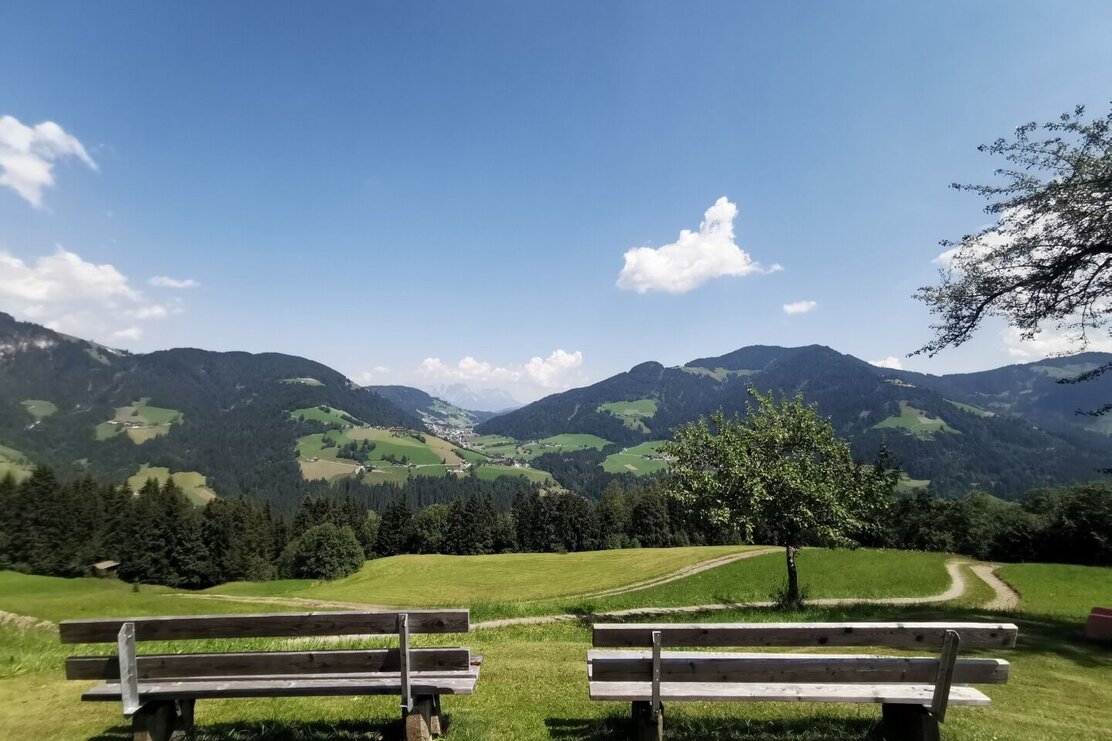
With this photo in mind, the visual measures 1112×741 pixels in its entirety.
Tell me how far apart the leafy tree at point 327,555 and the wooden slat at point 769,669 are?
278 feet

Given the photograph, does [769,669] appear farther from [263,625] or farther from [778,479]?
[778,479]

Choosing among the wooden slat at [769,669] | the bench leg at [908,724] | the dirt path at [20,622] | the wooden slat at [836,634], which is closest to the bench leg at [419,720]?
the wooden slat at [769,669]

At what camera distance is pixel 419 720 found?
22.1 ft

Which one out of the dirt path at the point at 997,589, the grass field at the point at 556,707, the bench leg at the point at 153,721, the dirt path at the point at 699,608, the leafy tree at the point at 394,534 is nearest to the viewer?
the bench leg at the point at 153,721

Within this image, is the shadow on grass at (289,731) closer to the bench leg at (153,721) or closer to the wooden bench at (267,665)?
the bench leg at (153,721)

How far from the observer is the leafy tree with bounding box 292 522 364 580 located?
8012cm

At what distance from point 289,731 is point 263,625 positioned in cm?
214

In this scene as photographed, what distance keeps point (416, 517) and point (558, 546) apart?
30.0 m

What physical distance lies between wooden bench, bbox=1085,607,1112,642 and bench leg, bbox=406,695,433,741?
19.9 metres

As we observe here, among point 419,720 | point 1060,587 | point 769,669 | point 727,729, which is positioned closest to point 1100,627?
point 727,729

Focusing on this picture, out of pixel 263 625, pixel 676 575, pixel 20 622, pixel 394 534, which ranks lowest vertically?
pixel 394 534

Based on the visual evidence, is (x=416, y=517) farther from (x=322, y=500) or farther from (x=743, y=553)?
(x=743, y=553)

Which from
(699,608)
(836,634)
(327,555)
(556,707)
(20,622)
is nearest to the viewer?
(836,634)

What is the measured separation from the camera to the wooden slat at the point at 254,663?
6.64 meters
